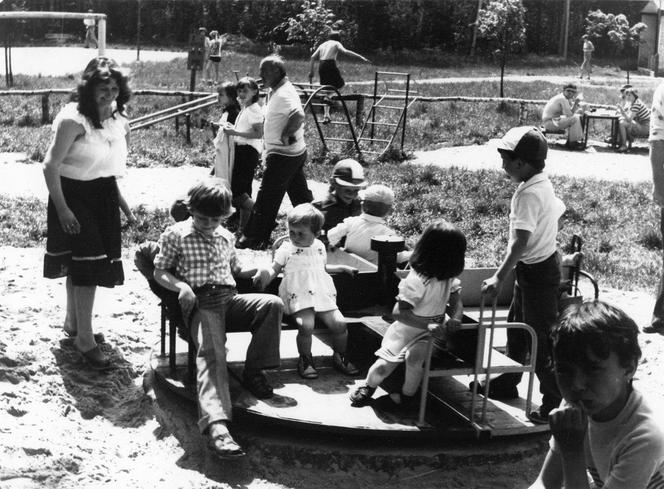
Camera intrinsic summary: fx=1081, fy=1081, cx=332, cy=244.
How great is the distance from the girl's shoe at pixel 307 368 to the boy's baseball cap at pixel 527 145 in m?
1.56

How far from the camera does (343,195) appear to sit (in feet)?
25.8

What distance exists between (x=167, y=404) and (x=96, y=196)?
1272mm

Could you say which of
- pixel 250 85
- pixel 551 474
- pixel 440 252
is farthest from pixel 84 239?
pixel 250 85

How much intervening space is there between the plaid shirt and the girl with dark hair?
0.70m

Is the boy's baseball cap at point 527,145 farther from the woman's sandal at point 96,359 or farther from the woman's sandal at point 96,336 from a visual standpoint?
the woman's sandal at point 96,336

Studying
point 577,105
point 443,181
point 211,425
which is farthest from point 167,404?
point 577,105

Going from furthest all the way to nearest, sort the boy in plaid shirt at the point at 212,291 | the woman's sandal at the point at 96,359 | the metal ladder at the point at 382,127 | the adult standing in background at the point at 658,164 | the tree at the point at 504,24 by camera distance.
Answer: the tree at the point at 504,24 → the metal ladder at the point at 382,127 → the adult standing in background at the point at 658,164 → the woman's sandal at the point at 96,359 → the boy in plaid shirt at the point at 212,291

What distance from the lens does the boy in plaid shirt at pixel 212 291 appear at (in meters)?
5.41

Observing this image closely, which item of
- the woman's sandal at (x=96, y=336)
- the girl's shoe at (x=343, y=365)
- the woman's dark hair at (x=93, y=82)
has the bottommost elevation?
the woman's sandal at (x=96, y=336)

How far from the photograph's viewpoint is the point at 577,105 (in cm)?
1819

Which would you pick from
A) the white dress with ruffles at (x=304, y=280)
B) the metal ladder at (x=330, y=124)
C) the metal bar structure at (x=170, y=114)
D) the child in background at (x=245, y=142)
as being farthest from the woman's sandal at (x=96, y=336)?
the metal bar structure at (x=170, y=114)

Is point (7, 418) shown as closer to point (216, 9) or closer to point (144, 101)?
point (144, 101)

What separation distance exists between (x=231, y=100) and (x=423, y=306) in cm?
572

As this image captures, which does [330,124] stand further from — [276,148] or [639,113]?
[276,148]
